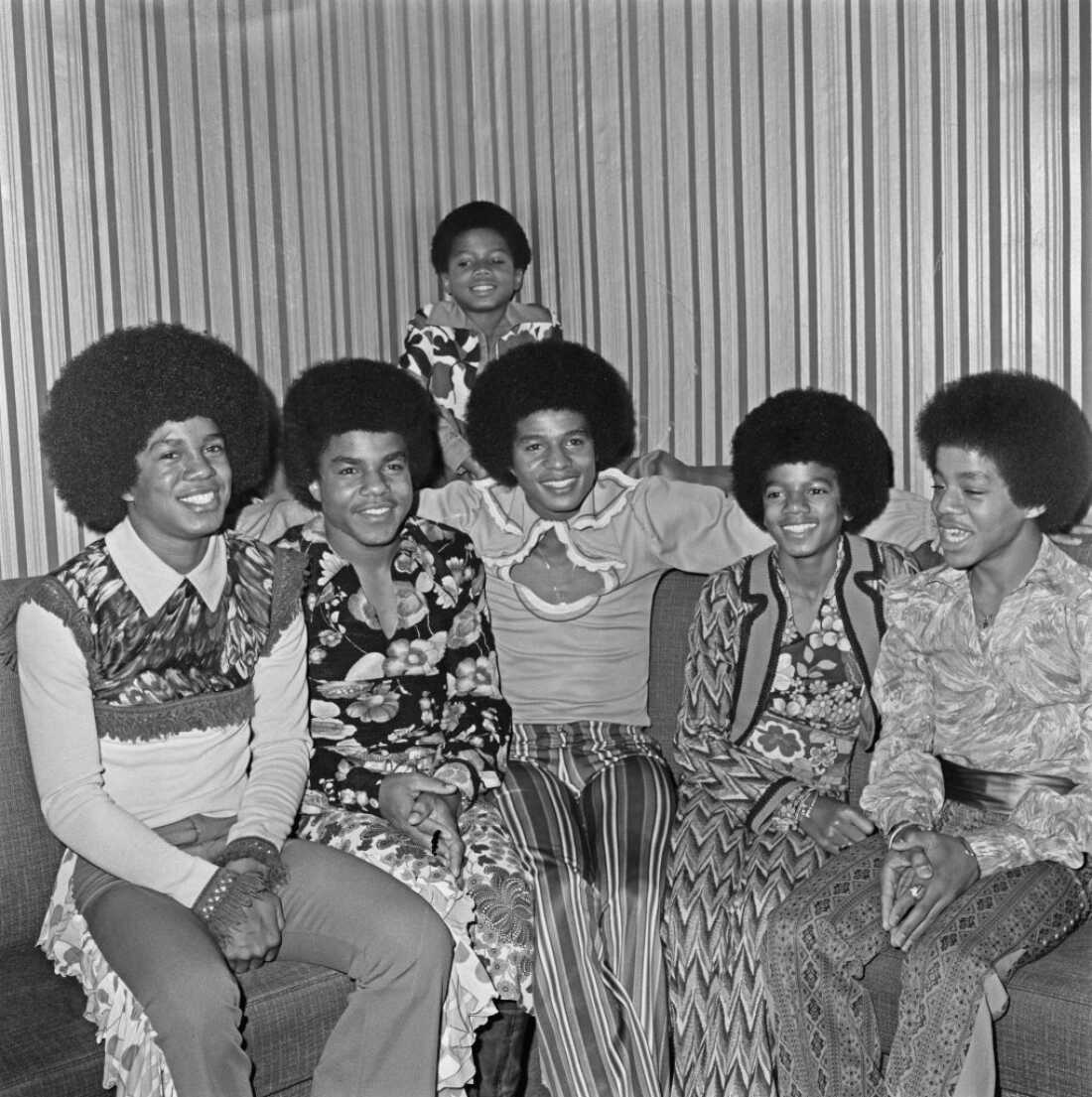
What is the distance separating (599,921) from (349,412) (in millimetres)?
1032

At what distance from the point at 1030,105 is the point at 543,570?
1.48 meters

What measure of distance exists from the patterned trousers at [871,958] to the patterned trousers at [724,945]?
7 cm

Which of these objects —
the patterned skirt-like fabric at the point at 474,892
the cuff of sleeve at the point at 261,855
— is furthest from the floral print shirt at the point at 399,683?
the cuff of sleeve at the point at 261,855

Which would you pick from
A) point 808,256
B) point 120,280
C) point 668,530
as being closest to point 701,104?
point 808,256

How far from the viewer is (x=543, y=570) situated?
2832 millimetres

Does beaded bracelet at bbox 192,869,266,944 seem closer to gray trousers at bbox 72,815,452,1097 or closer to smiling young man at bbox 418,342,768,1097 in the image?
gray trousers at bbox 72,815,452,1097

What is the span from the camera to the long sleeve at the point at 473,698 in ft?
8.24

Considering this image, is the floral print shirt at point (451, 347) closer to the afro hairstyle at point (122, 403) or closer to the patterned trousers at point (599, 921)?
the afro hairstyle at point (122, 403)

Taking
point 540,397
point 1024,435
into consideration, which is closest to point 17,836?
point 540,397

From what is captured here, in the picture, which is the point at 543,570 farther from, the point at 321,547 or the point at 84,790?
the point at 84,790

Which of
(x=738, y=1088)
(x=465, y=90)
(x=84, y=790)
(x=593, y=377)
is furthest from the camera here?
(x=465, y=90)

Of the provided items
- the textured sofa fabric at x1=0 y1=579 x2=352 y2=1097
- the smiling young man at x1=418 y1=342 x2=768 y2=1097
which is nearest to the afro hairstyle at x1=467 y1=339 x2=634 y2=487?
the smiling young man at x1=418 y1=342 x2=768 y2=1097

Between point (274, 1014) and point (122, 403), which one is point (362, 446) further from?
point (274, 1014)

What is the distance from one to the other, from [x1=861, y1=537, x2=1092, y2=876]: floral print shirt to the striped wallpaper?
36.2 inches
